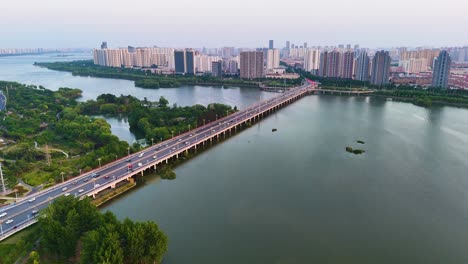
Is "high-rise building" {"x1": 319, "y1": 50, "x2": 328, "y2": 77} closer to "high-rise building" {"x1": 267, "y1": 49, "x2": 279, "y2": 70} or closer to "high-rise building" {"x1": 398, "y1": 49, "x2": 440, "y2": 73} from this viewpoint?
"high-rise building" {"x1": 398, "y1": 49, "x2": 440, "y2": 73}

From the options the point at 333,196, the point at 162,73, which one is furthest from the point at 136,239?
the point at 162,73

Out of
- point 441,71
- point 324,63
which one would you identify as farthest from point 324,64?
point 441,71

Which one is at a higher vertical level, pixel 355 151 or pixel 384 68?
pixel 384 68

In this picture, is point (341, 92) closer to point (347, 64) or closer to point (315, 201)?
point (347, 64)

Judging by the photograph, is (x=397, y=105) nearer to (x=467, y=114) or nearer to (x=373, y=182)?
(x=467, y=114)

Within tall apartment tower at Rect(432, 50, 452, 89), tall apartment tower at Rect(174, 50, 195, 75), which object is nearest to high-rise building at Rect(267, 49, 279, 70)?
tall apartment tower at Rect(174, 50, 195, 75)

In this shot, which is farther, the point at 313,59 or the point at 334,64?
the point at 313,59
